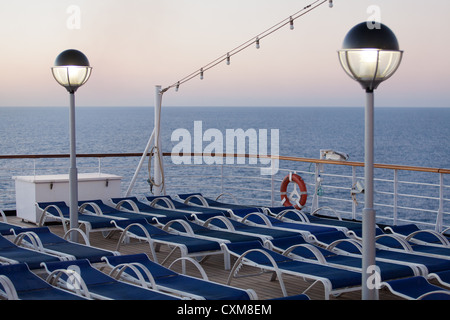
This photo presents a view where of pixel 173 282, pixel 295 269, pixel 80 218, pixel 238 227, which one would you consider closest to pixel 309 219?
pixel 238 227

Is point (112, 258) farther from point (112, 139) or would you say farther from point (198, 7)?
point (112, 139)

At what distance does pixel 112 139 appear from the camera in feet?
165

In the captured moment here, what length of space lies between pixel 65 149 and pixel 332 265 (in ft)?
132

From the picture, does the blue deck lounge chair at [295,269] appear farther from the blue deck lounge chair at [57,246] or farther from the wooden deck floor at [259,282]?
the blue deck lounge chair at [57,246]

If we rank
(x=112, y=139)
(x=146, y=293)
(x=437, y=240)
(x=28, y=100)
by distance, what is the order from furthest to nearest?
1. (x=112, y=139)
2. (x=28, y=100)
3. (x=437, y=240)
4. (x=146, y=293)

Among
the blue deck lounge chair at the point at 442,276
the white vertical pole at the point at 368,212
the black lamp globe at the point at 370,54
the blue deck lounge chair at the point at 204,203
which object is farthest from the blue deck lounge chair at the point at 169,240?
the black lamp globe at the point at 370,54

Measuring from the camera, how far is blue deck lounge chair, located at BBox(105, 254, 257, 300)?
3820mm

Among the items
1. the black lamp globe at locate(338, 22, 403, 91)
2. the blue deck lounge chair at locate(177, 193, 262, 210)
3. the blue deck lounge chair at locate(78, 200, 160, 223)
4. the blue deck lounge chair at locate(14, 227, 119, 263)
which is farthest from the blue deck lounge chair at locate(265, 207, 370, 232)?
the black lamp globe at locate(338, 22, 403, 91)

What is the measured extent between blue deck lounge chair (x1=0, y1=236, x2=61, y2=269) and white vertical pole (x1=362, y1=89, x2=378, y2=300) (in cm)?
230

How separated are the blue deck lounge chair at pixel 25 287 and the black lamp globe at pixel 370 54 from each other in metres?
1.84

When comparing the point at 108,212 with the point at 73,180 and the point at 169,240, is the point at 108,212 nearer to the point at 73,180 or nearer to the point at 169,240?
the point at 73,180

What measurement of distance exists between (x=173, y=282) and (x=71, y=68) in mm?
2366

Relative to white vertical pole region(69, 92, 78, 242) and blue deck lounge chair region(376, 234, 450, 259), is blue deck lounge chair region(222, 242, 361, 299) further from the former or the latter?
white vertical pole region(69, 92, 78, 242)
